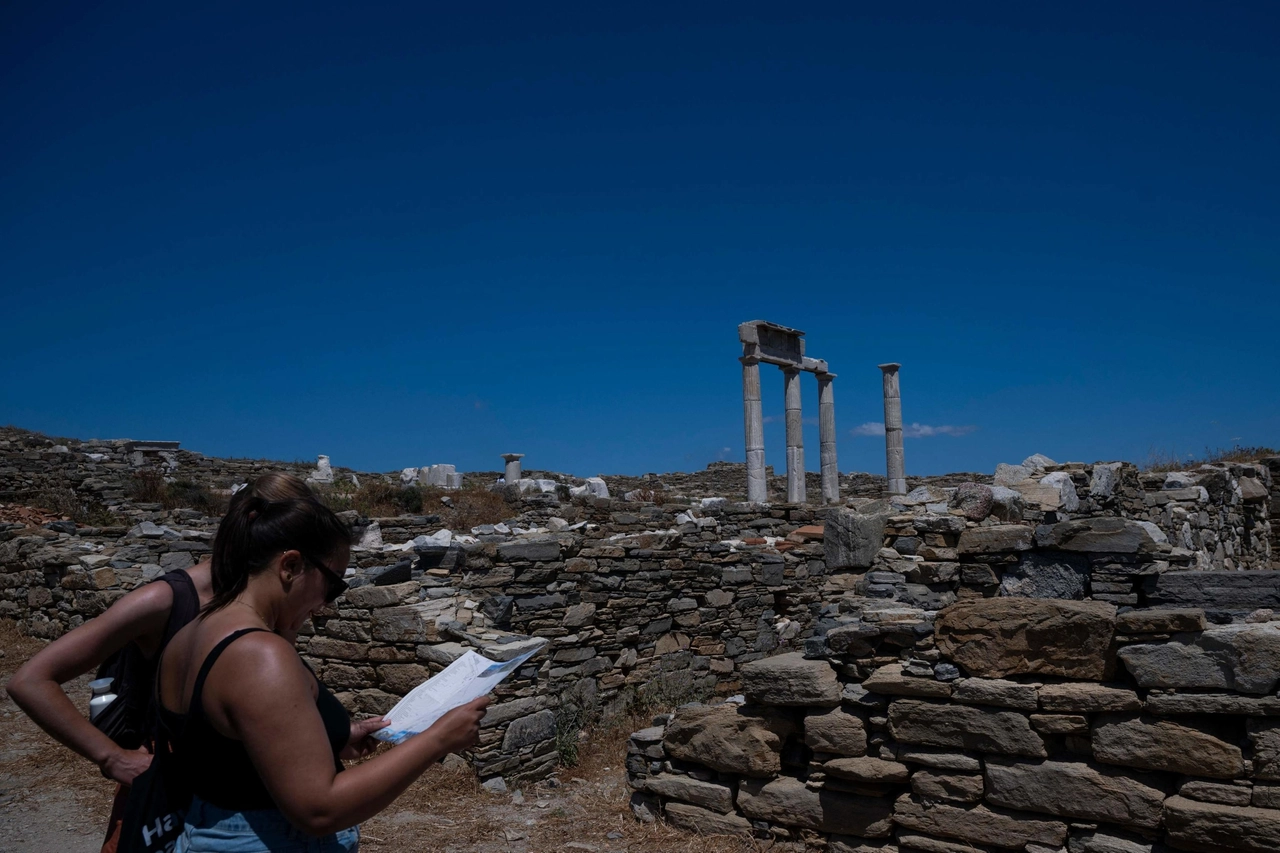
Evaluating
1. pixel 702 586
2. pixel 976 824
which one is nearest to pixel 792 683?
pixel 976 824

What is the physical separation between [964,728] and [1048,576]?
1.84 meters

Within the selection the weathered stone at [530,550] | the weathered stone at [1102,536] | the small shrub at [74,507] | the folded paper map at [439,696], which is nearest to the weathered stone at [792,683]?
the weathered stone at [1102,536]

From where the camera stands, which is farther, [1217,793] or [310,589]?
[1217,793]

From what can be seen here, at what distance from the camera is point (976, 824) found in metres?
4.01

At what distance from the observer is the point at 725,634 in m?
9.70

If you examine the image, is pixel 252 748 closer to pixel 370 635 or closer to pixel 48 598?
pixel 370 635

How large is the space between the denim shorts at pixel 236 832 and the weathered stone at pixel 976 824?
3272mm

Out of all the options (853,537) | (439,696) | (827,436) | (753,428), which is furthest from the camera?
(827,436)

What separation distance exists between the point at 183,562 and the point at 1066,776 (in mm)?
12833

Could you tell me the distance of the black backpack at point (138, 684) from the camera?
8.48 ft

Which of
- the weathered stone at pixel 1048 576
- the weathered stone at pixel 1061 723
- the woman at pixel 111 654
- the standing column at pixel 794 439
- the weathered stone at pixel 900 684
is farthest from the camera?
the standing column at pixel 794 439

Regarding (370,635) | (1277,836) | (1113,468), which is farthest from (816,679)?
(1113,468)

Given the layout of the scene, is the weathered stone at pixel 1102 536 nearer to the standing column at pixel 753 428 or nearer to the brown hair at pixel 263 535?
the brown hair at pixel 263 535

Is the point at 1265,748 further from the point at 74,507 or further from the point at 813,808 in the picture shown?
the point at 74,507
